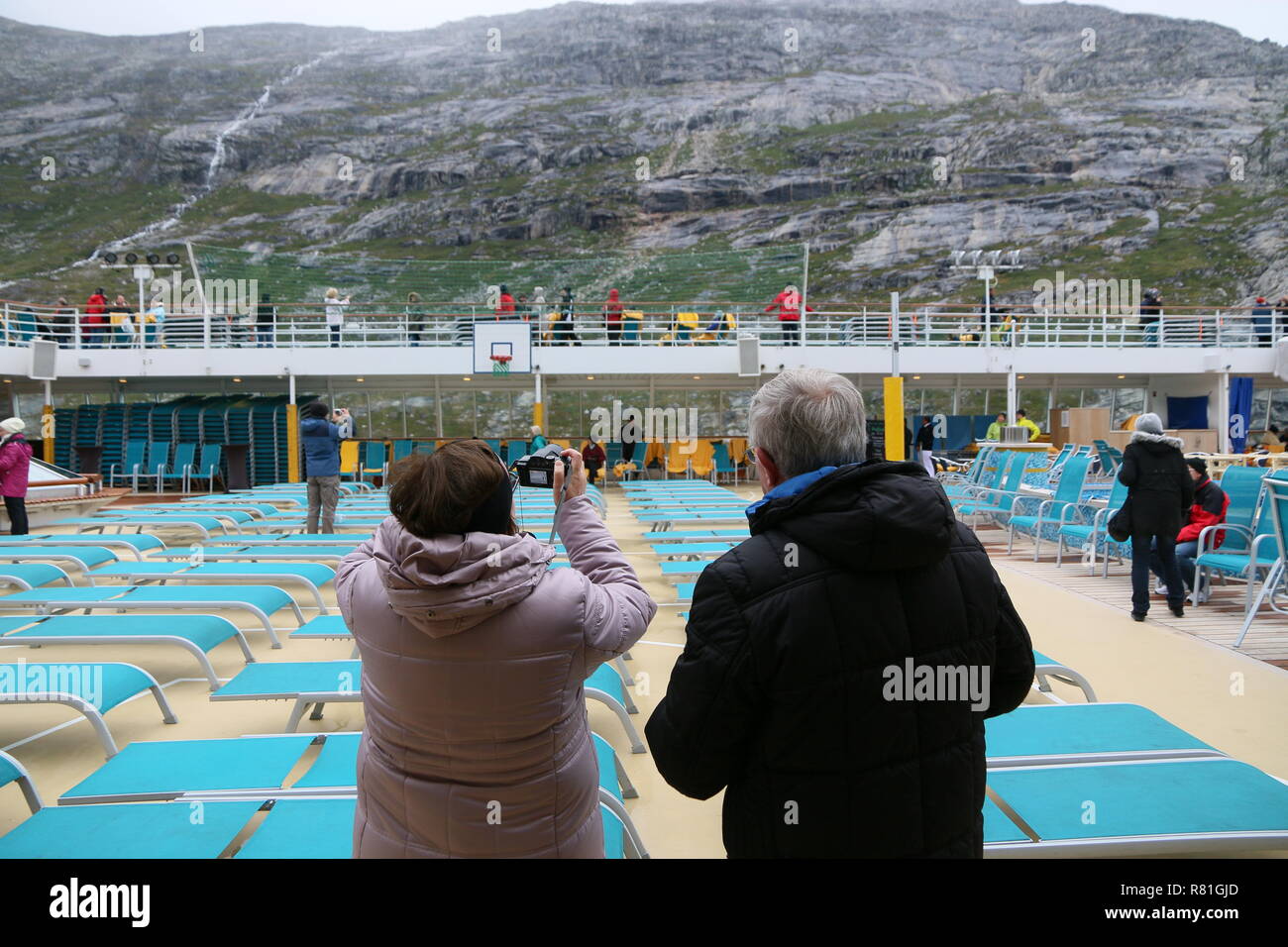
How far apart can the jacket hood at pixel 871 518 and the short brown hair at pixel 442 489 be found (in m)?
0.51

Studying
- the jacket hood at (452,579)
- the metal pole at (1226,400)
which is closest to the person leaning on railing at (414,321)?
the jacket hood at (452,579)

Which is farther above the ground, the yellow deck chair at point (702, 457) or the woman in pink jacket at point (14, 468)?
the woman in pink jacket at point (14, 468)

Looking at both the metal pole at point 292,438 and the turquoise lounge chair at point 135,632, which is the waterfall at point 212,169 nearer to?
the metal pole at point 292,438

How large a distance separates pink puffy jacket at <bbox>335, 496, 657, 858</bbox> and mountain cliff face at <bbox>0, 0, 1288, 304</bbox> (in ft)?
201

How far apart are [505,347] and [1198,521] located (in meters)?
12.9

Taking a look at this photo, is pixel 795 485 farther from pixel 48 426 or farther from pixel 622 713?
pixel 48 426

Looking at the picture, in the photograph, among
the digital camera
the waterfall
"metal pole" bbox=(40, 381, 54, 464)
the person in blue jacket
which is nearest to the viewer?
the digital camera

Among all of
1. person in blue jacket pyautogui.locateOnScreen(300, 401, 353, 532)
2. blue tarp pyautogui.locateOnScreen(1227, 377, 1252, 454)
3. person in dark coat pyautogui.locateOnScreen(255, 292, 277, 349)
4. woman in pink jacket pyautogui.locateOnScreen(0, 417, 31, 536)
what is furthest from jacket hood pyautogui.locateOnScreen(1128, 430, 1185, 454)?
blue tarp pyautogui.locateOnScreen(1227, 377, 1252, 454)

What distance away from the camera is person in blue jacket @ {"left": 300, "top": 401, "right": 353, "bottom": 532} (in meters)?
7.79

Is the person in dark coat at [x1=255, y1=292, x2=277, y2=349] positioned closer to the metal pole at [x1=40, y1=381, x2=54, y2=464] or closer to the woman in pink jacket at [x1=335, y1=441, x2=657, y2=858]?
the metal pole at [x1=40, y1=381, x2=54, y2=464]

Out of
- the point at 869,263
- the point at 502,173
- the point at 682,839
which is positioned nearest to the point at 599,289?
the point at 869,263

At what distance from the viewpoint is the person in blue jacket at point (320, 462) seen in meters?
7.79

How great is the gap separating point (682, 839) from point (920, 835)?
1482mm

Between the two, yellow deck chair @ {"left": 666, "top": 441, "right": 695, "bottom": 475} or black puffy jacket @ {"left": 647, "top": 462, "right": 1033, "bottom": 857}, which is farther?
yellow deck chair @ {"left": 666, "top": 441, "right": 695, "bottom": 475}
